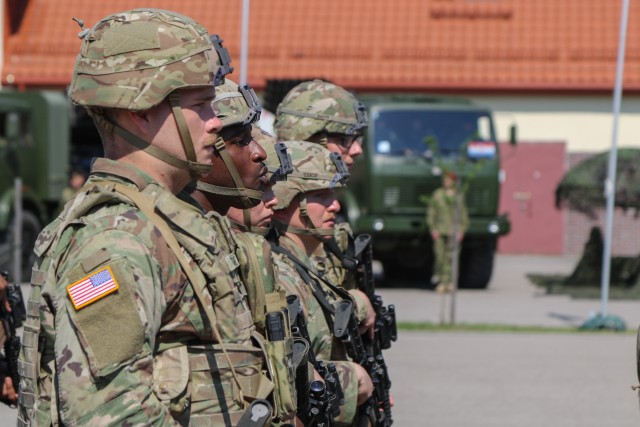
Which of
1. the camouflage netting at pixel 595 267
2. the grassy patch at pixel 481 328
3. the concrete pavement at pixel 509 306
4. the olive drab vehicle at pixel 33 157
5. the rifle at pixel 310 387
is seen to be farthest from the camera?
the camouflage netting at pixel 595 267

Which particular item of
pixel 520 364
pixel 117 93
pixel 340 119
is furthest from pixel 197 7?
pixel 117 93

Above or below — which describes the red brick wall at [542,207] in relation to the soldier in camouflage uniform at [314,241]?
below

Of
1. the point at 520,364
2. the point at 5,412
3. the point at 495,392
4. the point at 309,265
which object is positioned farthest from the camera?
the point at 520,364

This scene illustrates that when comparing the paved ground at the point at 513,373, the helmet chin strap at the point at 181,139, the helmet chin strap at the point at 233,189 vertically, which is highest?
the helmet chin strap at the point at 181,139

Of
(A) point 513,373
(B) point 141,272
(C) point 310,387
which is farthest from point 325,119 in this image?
(A) point 513,373

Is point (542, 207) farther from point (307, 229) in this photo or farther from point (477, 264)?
point (307, 229)

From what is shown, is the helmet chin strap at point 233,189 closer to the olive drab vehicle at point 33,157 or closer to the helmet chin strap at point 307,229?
the helmet chin strap at point 307,229

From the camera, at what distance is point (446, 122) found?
60.5ft

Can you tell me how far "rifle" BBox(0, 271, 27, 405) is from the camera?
15.9 feet

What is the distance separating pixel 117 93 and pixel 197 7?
25.2 meters

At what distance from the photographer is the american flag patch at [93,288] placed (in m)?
2.47

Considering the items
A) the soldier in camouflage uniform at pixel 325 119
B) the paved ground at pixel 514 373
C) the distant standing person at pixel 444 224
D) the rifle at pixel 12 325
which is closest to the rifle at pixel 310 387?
the rifle at pixel 12 325

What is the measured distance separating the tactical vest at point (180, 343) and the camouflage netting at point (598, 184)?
1638 centimetres

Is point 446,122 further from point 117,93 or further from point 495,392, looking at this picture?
point 117,93
